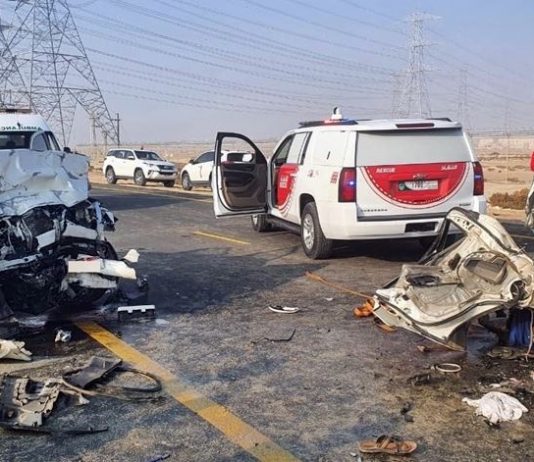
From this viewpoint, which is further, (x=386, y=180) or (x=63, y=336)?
(x=386, y=180)

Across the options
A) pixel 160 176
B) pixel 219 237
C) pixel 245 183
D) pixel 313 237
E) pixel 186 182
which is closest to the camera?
pixel 313 237

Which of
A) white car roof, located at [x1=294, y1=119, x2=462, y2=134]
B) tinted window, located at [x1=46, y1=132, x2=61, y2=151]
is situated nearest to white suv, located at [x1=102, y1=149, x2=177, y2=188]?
tinted window, located at [x1=46, y1=132, x2=61, y2=151]

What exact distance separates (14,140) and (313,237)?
24.2 feet

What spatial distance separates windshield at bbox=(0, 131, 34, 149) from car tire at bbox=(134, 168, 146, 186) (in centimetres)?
→ 1594

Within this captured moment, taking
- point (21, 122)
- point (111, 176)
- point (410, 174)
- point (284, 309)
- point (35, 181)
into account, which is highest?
point (21, 122)

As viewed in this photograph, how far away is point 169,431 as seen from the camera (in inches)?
153

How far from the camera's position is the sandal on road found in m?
3.57

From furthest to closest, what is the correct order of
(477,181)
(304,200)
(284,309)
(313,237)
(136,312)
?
1. (304,200)
2. (313,237)
3. (477,181)
4. (284,309)
5. (136,312)

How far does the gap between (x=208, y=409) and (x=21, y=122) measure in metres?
11.3

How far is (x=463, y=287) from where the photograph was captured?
16.2ft

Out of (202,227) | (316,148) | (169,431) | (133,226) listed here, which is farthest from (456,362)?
(133,226)

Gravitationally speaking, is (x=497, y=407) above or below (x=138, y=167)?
below

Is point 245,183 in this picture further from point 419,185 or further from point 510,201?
point 510,201

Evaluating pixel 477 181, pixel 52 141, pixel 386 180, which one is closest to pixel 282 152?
pixel 386 180
